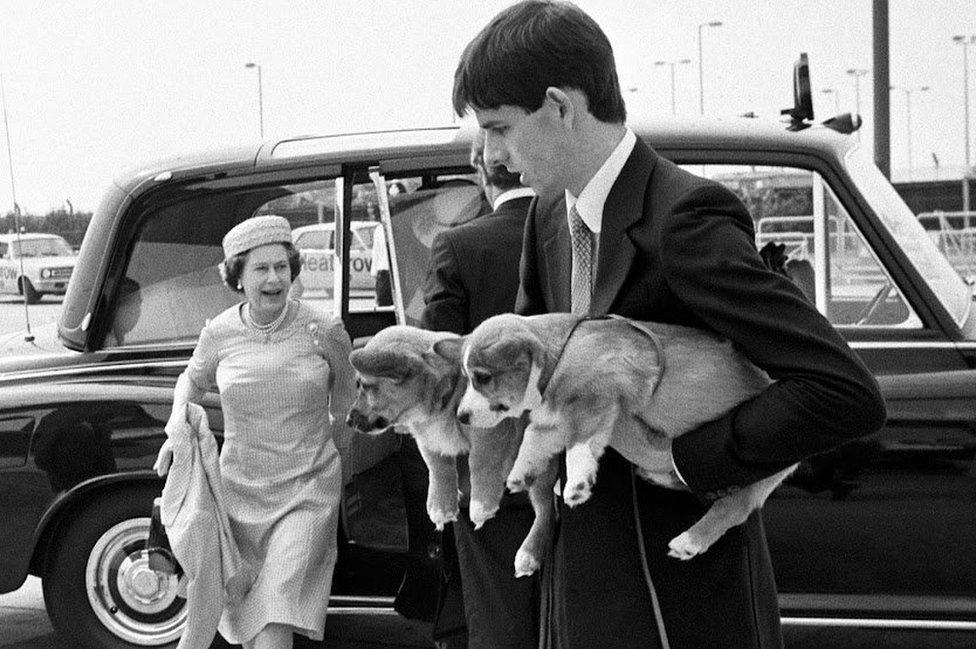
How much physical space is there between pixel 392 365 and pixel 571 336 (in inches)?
26.0

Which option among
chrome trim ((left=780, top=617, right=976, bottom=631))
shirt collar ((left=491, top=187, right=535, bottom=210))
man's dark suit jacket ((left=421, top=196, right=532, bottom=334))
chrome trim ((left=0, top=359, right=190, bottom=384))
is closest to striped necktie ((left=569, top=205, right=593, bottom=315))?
man's dark suit jacket ((left=421, top=196, right=532, bottom=334))

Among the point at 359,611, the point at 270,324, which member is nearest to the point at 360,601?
the point at 359,611

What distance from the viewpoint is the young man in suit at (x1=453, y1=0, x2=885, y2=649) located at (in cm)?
187

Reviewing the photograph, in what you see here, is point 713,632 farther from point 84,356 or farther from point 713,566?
point 84,356

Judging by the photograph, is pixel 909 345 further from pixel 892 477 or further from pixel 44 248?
pixel 44 248

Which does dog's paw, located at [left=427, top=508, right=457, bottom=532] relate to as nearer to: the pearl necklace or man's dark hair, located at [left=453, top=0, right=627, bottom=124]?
man's dark hair, located at [left=453, top=0, right=627, bottom=124]

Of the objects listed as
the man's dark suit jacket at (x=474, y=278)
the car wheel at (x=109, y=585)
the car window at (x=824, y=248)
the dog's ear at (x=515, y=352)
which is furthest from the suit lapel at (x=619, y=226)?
the car wheel at (x=109, y=585)

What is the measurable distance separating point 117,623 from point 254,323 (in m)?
1.51

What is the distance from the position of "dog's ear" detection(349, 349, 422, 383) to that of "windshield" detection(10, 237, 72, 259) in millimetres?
16778

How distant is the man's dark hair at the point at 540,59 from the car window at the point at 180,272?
10.7 feet

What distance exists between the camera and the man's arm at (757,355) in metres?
1.85

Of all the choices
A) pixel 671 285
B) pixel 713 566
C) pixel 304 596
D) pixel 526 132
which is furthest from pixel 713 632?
pixel 304 596

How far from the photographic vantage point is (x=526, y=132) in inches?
81.4

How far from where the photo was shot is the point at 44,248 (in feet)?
64.2
